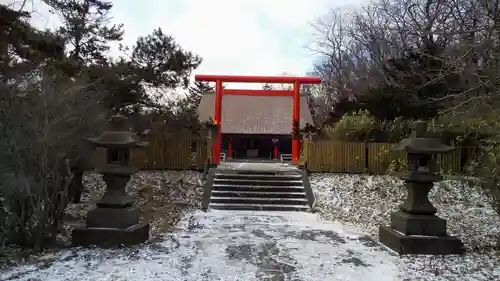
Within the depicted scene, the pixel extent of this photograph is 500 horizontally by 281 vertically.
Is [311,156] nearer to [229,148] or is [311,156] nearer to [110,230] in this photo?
[110,230]

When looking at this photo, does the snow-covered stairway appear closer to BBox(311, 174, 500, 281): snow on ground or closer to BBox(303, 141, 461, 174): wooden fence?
BBox(311, 174, 500, 281): snow on ground

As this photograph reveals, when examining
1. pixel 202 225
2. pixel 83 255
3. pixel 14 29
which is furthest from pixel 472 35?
pixel 14 29

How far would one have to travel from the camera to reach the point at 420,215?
6.94 metres

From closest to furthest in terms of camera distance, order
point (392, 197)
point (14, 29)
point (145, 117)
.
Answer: point (14, 29), point (392, 197), point (145, 117)

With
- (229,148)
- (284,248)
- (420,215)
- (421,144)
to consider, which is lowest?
(284,248)

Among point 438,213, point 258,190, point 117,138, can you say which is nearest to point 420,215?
point 438,213

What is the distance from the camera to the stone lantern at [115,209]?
6.66m

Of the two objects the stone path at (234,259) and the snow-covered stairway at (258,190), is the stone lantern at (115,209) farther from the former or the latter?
the snow-covered stairway at (258,190)

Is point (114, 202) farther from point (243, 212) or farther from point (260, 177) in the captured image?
point (260, 177)

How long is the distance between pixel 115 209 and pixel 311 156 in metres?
8.99

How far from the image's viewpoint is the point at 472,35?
7.02 m

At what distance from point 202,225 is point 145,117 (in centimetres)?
660

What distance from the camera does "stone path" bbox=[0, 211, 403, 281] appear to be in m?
5.30

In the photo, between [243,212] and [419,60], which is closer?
[243,212]
